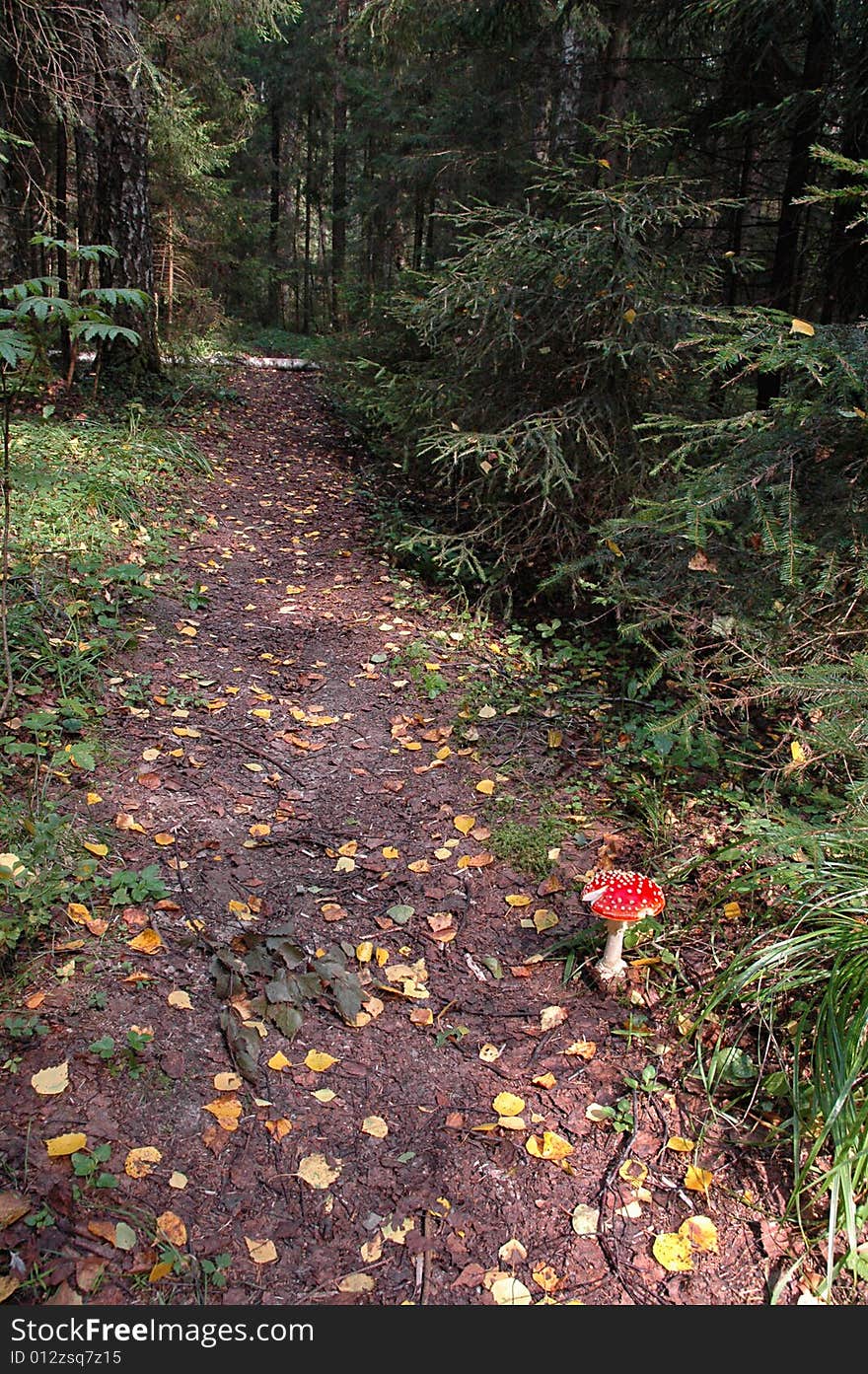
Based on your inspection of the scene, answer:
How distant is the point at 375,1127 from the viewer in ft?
7.56

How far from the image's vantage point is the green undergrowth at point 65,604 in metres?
2.91

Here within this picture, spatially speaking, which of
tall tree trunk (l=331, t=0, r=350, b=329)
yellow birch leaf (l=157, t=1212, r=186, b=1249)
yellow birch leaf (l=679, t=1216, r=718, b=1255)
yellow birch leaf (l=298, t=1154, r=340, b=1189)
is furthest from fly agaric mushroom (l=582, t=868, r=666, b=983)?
tall tree trunk (l=331, t=0, r=350, b=329)

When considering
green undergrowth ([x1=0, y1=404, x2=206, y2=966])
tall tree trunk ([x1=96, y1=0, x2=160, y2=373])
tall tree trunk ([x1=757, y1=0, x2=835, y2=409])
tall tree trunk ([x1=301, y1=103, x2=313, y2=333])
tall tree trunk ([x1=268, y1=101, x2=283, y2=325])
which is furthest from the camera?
tall tree trunk ([x1=301, y1=103, x2=313, y2=333])

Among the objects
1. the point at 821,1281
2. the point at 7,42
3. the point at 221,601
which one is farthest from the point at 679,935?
the point at 7,42

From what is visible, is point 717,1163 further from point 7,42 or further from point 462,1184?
point 7,42

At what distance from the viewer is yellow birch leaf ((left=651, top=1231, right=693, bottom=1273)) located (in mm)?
1990

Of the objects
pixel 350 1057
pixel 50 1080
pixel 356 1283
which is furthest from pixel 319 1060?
pixel 50 1080

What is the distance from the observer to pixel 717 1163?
223 centimetres

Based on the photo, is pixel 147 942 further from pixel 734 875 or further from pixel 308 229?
pixel 308 229

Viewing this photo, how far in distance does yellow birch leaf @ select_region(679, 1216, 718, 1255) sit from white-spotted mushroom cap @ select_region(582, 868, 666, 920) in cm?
79

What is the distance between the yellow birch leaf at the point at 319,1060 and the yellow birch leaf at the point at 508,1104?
0.51 meters

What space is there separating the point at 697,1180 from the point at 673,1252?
214mm

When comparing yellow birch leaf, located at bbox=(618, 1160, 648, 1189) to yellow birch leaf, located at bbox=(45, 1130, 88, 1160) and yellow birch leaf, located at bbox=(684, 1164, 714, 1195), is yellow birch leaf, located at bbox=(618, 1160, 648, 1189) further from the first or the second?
yellow birch leaf, located at bbox=(45, 1130, 88, 1160)

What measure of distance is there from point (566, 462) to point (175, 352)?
6837 mm
